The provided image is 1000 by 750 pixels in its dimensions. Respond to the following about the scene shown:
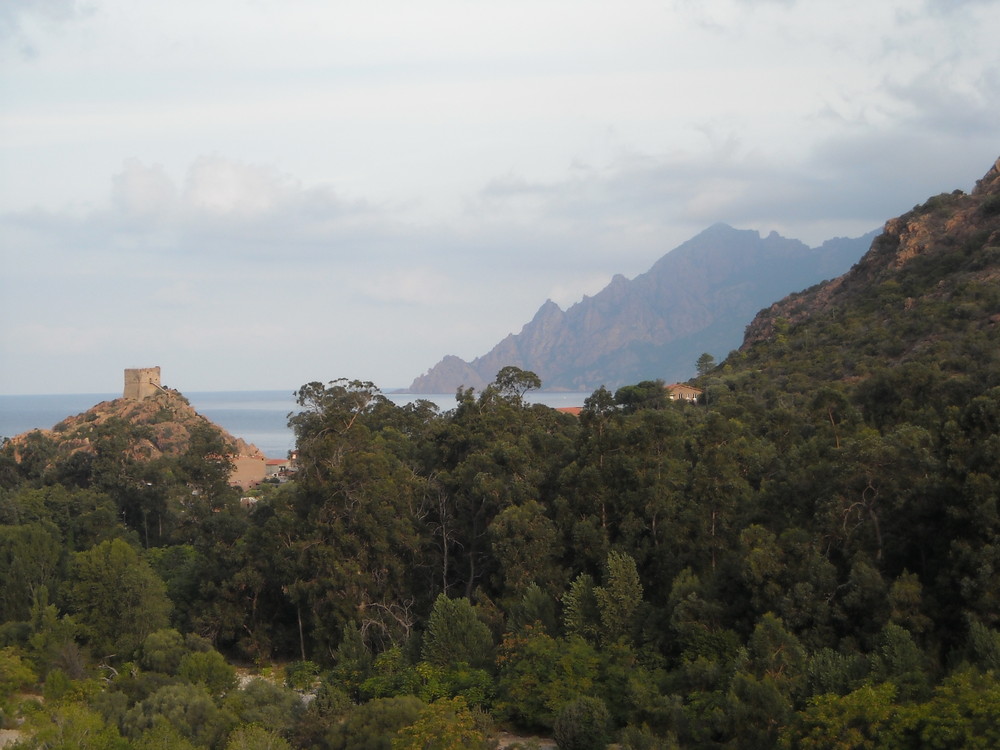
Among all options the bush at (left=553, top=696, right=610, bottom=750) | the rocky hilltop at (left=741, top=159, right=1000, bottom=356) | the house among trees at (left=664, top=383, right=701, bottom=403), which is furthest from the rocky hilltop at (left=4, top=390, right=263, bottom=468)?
the rocky hilltop at (left=741, top=159, right=1000, bottom=356)

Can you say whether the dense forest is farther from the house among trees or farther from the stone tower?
the stone tower

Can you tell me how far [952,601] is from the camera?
66.3ft

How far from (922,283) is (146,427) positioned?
46.1m

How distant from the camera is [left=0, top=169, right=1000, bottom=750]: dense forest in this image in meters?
19.4

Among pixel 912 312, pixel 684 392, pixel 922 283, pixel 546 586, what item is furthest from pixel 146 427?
pixel 922 283

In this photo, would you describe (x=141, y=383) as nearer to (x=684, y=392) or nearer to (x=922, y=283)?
(x=684, y=392)

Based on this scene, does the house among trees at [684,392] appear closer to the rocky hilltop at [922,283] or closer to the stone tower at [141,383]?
the rocky hilltop at [922,283]

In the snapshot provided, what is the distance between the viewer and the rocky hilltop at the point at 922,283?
48.7 metres

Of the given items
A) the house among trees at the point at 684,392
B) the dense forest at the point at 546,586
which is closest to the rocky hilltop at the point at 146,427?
the dense forest at the point at 546,586

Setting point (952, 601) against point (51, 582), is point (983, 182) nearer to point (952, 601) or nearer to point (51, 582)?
point (952, 601)

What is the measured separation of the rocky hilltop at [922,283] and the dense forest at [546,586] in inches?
326

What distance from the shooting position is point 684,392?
196 feet

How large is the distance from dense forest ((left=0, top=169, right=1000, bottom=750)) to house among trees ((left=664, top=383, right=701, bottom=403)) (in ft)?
55.1

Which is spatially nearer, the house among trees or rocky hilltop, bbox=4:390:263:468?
the house among trees
